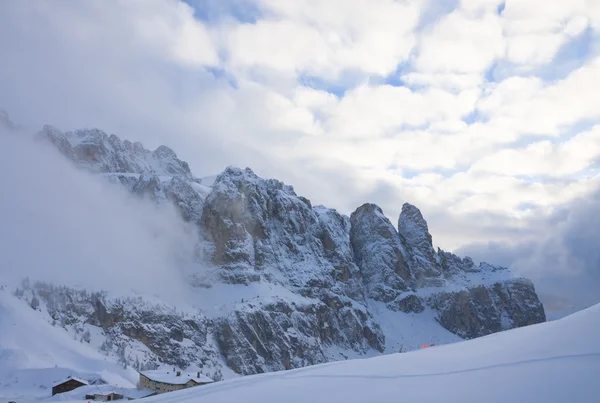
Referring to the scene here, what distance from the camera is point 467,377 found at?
18.3 feet

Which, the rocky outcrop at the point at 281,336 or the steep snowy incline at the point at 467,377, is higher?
the rocky outcrop at the point at 281,336

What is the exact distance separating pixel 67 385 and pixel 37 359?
2613 cm

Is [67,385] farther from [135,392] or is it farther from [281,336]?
[281,336]

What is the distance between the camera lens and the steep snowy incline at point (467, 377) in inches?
197

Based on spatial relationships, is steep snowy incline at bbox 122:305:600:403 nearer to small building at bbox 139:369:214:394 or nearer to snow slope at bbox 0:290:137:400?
snow slope at bbox 0:290:137:400

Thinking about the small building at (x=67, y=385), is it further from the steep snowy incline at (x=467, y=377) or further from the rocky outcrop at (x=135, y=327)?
the steep snowy incline at (x=467, y=377)

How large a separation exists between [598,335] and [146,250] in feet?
632

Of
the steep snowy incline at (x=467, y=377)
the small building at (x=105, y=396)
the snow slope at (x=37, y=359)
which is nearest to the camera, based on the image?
the steep snowy incline at (x=467, y=377)

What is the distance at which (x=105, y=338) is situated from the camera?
132625 millimetres

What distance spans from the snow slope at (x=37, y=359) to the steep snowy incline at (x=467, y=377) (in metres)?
70.0

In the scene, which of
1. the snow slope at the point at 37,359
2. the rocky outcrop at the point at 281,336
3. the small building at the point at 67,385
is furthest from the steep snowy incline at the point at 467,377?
the rocky outcrop at the point at 281,336

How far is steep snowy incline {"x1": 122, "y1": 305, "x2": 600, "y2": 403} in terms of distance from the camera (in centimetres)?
499

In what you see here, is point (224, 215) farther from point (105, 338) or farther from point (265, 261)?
point (105, 338)

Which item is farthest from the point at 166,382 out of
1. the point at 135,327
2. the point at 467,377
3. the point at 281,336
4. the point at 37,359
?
the point at 281,336
